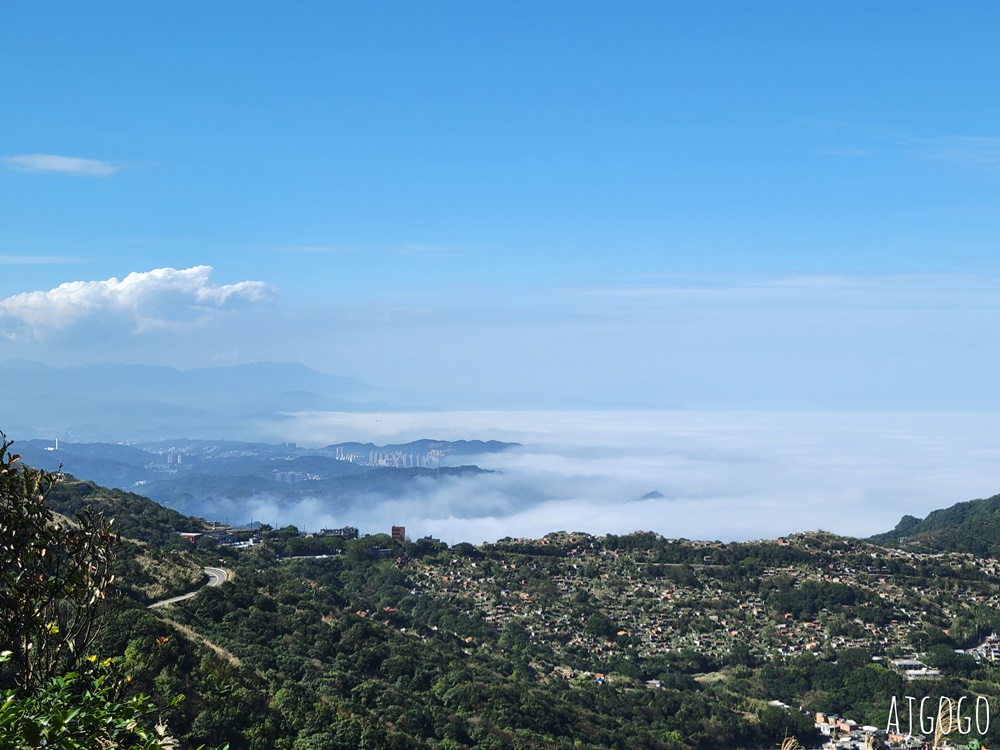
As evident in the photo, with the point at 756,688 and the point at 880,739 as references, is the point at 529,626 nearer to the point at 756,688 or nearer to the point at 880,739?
the point at 756,688

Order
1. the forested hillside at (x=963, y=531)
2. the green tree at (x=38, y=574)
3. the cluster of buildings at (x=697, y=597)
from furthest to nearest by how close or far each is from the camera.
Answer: the forested hillside at (x=963, y=531)
the cluster of buildings at (x=697, y=597)
the green tree at (x=38, y=574)

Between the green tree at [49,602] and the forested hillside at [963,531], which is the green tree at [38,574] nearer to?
the green tree at [49,602]

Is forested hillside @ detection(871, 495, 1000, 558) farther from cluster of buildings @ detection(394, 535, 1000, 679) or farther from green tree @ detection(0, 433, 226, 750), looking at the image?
green tree @ detection(0, 433, 226, 750)

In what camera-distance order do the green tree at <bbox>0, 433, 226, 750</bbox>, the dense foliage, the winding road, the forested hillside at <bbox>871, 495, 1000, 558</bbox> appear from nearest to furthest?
the green tree at <bbox>0, 433, 226, 750</bbox>
the dense foliage
the winding road
the forested hillside at <bbox>871, 495, 1000, 558</bbox>

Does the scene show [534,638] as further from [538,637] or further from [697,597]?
[697,597]

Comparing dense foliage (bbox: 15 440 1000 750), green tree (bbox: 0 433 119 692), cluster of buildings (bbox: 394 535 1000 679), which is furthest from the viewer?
cluster of buildings (bbox: 394 535 1000 679)

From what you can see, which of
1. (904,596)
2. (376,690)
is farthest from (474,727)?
(904,596)

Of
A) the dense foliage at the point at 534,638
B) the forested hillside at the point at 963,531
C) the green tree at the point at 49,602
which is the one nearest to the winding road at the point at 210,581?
the dense foliage at the point at 534,638

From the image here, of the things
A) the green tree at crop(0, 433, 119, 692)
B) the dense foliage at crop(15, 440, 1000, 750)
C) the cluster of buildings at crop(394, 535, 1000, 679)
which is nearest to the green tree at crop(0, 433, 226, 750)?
the green tree at crop(0, 433, 119, 692)
